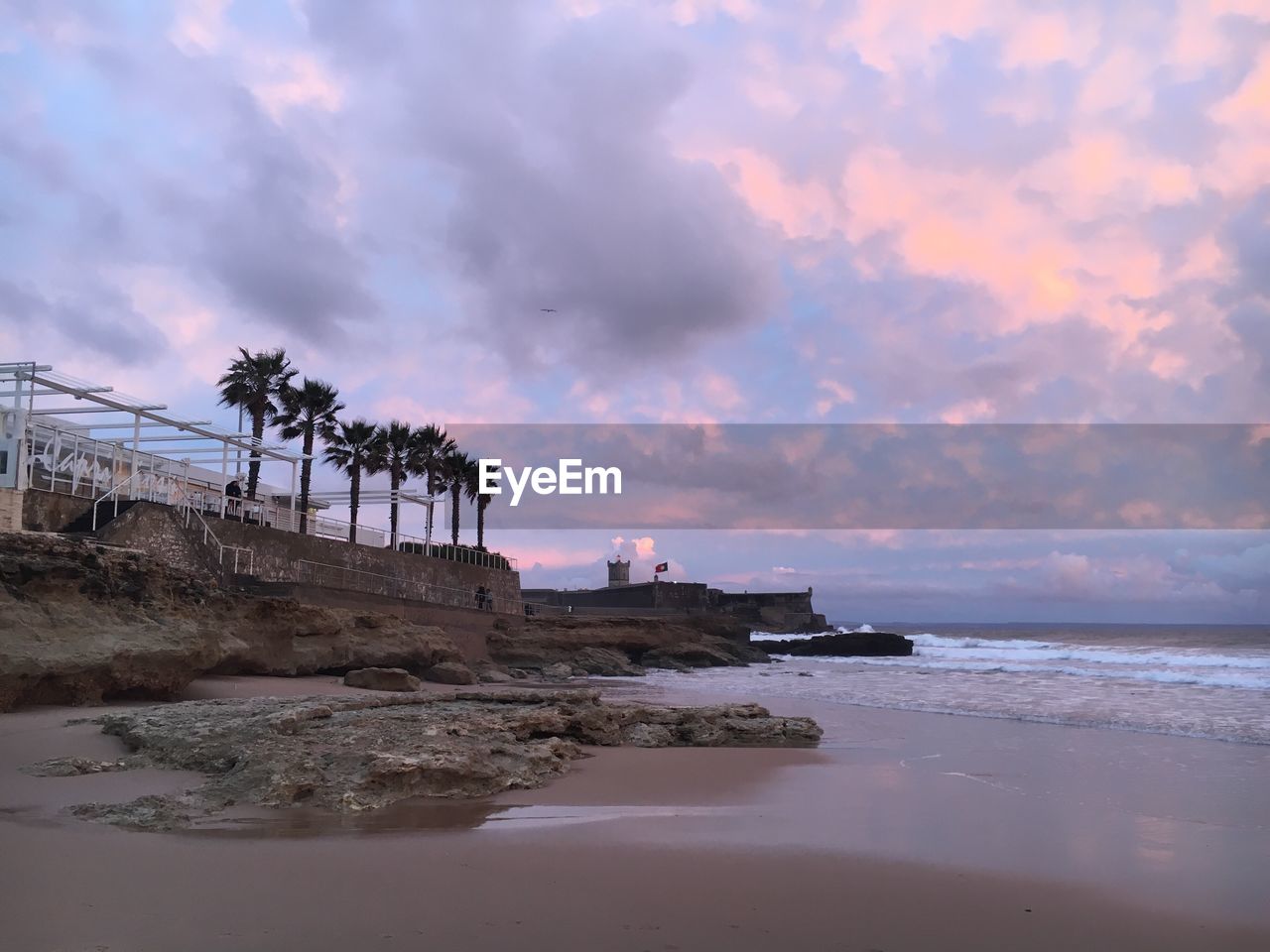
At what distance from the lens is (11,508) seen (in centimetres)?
1564

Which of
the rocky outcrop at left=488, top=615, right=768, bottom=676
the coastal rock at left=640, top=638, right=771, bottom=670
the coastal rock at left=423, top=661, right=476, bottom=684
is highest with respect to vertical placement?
the coastal rock at left=423, top=661, right=476, bottom=684

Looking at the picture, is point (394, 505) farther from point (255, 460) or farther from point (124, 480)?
point (124, 480)

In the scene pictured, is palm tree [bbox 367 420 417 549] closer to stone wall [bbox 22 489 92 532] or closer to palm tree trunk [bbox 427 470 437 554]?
palm tree trunk [bbox 427 470 437 554]

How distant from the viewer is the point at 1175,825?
24.4 ft

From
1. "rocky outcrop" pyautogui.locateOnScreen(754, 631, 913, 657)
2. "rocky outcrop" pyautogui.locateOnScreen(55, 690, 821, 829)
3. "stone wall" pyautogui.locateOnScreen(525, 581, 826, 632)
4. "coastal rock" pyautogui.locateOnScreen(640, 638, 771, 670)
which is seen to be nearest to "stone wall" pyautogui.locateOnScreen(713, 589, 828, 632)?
"stone wall" pyautogui.locateOnScreen(525, 581, 826, 632)

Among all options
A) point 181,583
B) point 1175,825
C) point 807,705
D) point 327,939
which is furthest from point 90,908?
point 807,705

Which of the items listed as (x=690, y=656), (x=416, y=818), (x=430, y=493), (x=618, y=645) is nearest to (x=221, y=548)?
(x=416, y=818)

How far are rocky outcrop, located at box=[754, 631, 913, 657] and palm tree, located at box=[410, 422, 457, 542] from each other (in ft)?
97.5

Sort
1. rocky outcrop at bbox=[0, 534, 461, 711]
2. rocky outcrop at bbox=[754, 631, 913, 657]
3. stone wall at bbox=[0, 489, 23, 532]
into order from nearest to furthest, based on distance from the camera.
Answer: rocky outcrop at bbox=[0, 534, 461, 711]
stone wall at bbox=[0, 489, 23, 532]
rocky outcrop at bbox=[754, 631, 913, 657]

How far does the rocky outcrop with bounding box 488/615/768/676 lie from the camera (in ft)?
117

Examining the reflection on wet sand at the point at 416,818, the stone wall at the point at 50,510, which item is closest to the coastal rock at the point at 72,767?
the reflection on wet sand at the point at 416,818

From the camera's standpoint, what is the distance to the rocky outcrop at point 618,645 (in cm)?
3556

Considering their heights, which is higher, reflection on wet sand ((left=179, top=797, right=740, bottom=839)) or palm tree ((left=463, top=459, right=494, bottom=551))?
palm tree ((left=463, top=459, right=494, bottom=551))

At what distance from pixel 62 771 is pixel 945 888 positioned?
23.0ft
